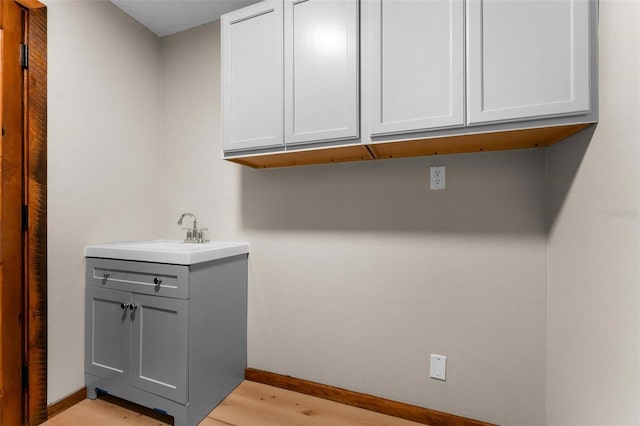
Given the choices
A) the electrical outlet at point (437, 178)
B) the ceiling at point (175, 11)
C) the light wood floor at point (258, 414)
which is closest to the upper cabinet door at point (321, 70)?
the electrical outlet at point (437, 178)

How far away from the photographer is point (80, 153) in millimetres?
1780

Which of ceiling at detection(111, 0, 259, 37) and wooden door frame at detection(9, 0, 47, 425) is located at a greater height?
ceiling at detection(111, 0, 259, 37)

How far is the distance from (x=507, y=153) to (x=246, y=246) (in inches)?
62.6

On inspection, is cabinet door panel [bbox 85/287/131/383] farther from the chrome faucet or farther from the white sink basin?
the chrome faucet

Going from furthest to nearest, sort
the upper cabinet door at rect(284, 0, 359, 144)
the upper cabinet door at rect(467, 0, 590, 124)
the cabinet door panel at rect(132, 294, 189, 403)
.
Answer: the cabinet door panel at rect(132, 294, 189, 403), the upper cabinet door at rect(284, 0, 359, 144), the upper cabinet door at rect(467, 0, 590, 124)

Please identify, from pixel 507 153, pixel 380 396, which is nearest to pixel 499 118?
pixel 507 153

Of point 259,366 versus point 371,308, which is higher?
point 371,308

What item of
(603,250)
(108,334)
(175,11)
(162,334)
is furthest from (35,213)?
(603,250)

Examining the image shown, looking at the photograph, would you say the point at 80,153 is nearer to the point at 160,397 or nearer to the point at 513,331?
the point at 160,397

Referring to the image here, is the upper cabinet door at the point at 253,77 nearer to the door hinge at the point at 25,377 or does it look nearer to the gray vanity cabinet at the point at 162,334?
the gray vanity cabinet at the point at 162,334

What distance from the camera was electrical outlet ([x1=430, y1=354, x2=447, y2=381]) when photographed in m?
1.58

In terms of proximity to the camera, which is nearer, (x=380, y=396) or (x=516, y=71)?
(x=516, y=71)

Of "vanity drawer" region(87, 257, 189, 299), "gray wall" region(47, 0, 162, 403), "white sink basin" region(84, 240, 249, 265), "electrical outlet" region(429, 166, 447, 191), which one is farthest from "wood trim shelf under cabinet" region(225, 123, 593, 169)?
"gray wall" region(47, 0, 162, 403)

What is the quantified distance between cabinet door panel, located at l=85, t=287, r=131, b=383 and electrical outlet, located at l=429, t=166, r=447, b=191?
1.76 metres
